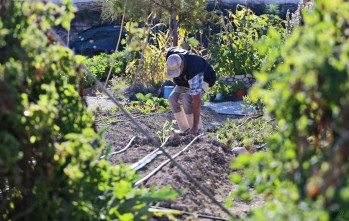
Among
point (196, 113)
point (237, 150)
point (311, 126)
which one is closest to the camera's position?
point (311, 126)

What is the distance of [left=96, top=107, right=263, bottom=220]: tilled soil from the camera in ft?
22.8

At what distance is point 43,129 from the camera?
13.7 feet

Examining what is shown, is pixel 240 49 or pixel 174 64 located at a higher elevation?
pixel 174 64

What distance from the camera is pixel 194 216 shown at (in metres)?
6.24

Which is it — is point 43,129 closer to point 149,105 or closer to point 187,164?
point 187,164

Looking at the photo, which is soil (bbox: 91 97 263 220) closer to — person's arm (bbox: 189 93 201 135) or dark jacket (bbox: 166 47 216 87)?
person's arm (bbox: 189 93 201 135)

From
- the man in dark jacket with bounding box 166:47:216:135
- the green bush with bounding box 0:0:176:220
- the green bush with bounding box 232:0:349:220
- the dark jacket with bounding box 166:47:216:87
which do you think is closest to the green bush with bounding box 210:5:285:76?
the man in dark jacket with bounding box 166:47:216:135

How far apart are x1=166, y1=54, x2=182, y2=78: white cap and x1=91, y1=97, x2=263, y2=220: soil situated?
81 centimetres

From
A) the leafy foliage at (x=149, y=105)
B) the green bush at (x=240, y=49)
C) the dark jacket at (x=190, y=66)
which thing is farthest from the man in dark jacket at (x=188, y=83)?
the green bush at (x=240, y=49)

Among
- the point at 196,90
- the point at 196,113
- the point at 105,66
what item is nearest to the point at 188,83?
the point at 196,90

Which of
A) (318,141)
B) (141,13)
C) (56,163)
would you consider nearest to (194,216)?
(56,163)

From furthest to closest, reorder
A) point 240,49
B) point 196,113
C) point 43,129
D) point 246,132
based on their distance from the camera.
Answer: point 240,49, point 246,132, point 196,113, point 43,129

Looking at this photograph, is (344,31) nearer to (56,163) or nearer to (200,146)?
(56,163)

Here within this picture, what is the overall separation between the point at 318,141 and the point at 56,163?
4.71 feet
